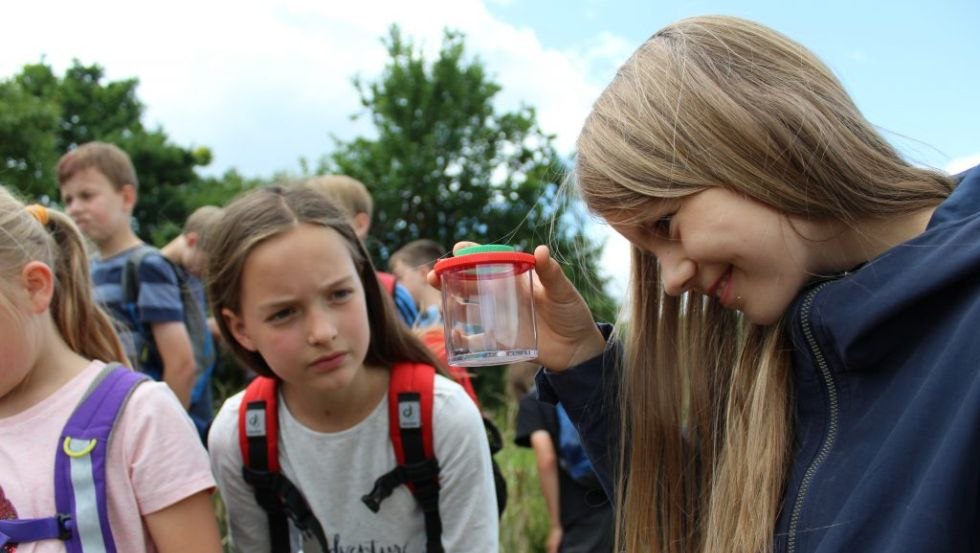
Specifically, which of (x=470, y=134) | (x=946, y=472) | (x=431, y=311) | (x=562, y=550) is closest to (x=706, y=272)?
(x=946, y=472)

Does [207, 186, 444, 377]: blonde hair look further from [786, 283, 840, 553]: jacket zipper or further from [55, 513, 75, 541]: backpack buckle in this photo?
[786, 283, 840, 553]: jacket zipper

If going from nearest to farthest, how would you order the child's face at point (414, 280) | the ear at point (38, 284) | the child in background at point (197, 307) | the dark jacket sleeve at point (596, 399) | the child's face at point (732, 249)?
the child's face at point (732, 249)
the dark jacket sleeve at point (596, 399)
the ear at point (38, 284)
the child in background at point (197, 307)
the child's face at point (414, 280)

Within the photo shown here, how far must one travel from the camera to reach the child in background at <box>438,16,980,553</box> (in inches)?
50.7

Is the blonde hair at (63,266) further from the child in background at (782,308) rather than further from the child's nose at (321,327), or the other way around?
the child in background at (782,308)

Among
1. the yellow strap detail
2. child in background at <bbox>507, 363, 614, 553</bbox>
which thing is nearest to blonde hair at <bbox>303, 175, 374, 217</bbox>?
child in background at <bbox>507, 363, 614, 553</bbox>

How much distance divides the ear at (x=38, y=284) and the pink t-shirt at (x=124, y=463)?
251mm

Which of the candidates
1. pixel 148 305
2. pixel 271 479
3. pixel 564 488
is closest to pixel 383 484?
pixel 271 479

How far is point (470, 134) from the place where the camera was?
805 inches

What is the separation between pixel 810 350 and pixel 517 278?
681mm

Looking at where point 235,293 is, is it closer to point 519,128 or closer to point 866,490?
point 866,490

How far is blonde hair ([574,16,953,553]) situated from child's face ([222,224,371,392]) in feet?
3.09

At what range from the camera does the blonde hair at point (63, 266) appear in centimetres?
220

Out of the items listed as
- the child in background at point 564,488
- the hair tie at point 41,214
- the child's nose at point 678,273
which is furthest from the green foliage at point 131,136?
the child's nose at point 678,273

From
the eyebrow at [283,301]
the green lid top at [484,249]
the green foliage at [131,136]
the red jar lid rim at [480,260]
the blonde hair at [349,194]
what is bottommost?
the eyebrow at [283,301]
